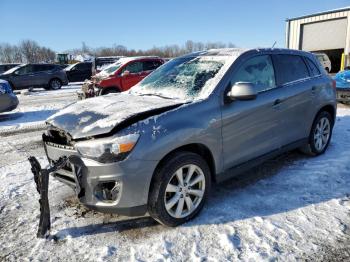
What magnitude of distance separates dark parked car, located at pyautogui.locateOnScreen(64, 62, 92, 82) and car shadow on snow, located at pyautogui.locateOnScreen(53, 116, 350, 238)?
23.0m

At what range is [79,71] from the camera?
2623 centimetres

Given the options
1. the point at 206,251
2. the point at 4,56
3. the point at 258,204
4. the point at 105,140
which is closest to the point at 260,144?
the point at 258,204

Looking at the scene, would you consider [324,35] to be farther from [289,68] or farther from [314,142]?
[289,68]

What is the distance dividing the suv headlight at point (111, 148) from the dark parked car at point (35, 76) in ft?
65.2

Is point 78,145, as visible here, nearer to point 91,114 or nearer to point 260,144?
point 91,114

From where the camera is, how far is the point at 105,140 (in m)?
2.98

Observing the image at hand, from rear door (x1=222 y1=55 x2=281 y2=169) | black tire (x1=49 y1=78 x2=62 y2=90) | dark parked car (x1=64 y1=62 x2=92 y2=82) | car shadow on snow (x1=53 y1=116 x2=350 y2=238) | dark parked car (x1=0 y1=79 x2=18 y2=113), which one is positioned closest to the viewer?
car shadow on snow (x1=53 y1=116 x2=350 y2=238)

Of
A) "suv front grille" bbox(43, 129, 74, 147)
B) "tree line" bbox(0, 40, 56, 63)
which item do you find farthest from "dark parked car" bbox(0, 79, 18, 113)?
"tree line" bbox(0, 40, 56, 63)

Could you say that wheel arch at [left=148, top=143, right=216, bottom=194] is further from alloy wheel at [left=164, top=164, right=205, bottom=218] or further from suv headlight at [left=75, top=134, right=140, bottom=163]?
suv headlight at [left=75, top=134, right=140, bottom=163]

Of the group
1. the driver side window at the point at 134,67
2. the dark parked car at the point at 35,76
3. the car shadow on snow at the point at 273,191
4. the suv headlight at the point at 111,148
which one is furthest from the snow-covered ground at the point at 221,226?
the dark parked car at the point at 35,76

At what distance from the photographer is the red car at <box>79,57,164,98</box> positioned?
11773mm

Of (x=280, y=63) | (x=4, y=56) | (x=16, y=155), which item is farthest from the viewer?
(x=4, y=56)

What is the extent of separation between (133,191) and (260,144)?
184cm

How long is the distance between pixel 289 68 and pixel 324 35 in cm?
2848
